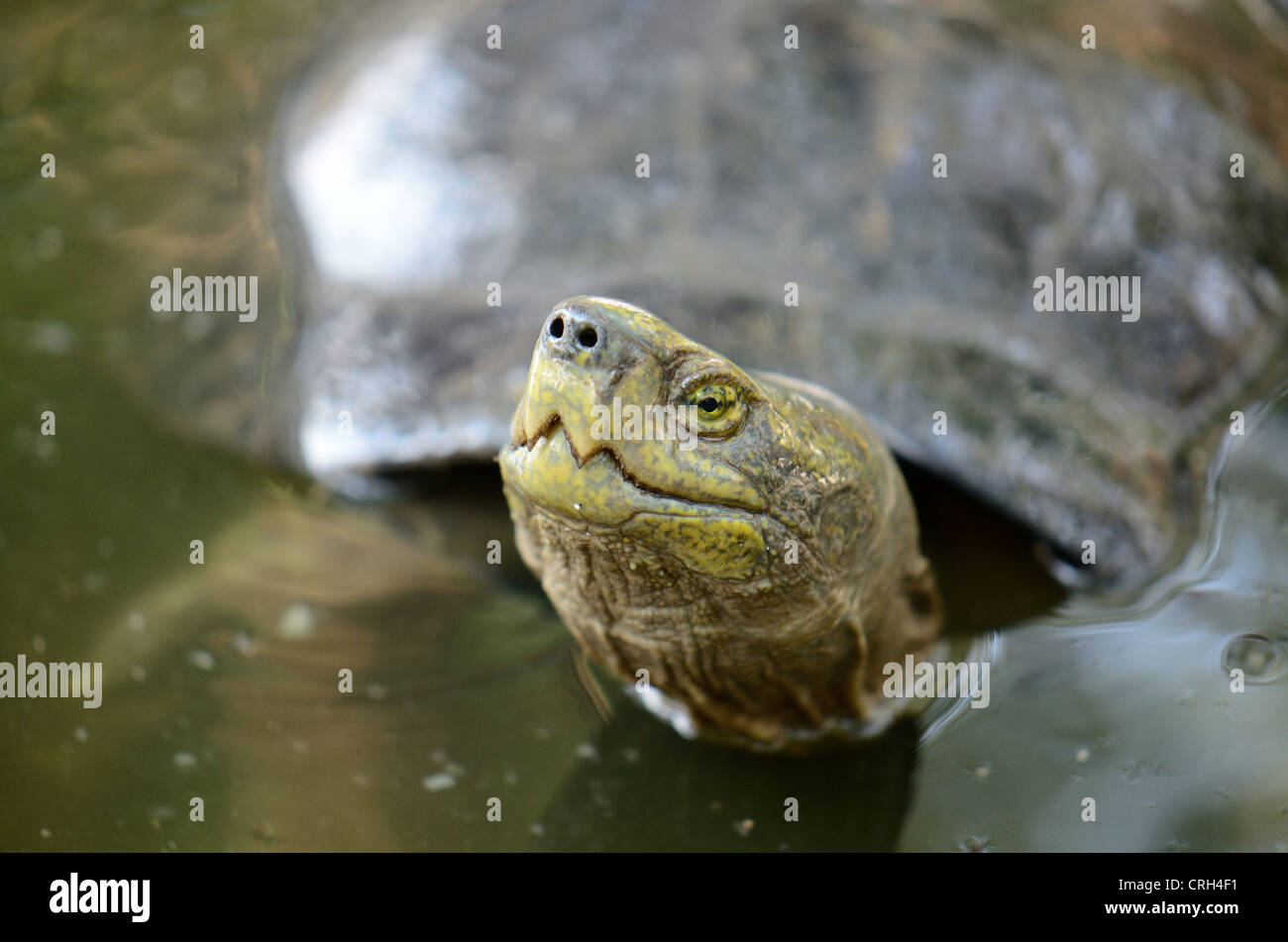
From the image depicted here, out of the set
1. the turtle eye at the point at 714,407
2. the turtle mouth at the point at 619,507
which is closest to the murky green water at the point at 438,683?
the turtle mouth at the point at 619,507

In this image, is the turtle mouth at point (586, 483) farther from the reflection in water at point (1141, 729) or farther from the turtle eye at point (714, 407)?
the reflection in water at point (1141, 729)

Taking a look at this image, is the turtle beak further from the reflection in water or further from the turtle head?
the reflection in water

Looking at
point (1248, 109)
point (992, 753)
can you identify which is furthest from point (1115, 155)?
point (992, 753)

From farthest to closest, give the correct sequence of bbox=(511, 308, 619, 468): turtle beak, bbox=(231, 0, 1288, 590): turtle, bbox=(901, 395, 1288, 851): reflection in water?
bbox=(231, 0, 1288, 590): turtle → bbox=(901, 395, 1288, 851): reflection in water → bbox=(511, 308, 619, 468): turtle beak

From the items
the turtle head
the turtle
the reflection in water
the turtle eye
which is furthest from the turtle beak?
the reflection in water

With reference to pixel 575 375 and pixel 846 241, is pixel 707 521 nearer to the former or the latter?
pixel 575 375

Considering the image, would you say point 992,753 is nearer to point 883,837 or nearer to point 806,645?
point 883,837

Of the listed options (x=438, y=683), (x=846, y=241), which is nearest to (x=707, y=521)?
(x=438, y=683)
